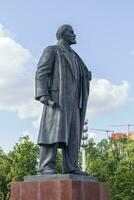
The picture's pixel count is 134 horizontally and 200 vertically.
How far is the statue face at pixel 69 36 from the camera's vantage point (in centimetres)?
1009

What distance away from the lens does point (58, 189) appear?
8.63 metres

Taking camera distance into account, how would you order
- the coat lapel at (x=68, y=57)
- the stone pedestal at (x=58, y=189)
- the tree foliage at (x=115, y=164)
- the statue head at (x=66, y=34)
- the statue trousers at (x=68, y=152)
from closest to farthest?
the stone pedestal at (x=58, y=189) → the statue trousers at (x=68, y=152) → the coat lapel at (x=68, y=57) → the statue head at (x=66, y=34) → the tree foliage at (x=115, y=164)

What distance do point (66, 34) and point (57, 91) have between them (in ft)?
4.07

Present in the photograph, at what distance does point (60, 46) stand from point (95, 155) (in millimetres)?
25591

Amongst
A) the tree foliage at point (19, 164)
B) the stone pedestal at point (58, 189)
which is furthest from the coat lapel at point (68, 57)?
the tree foliage at point (19, 164)

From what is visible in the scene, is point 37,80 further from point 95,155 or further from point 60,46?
point 95,155

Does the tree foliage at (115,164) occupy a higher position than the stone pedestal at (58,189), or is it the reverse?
the tree foliage at (115,164)

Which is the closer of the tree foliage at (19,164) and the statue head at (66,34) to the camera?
the statue head at (66,34)

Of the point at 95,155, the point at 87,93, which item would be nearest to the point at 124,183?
the point at 95,155

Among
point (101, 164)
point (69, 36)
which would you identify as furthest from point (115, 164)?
point (69, 36)

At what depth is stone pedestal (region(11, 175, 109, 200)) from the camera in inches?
338

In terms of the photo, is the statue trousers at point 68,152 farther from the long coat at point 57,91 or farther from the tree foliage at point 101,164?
the tree foliage at point 101,164

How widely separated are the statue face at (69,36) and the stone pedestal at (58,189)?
9.08 ft

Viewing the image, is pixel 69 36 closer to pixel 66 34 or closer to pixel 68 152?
pixel 66 34
